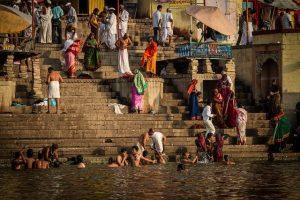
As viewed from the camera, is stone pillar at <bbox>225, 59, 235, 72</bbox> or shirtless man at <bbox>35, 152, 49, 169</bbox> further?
stone pillar at <bbox>225, 59, 235, 72</bbox>

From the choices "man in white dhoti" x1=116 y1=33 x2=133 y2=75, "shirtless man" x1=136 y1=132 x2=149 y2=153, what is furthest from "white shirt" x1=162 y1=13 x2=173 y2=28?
"shirtless man" x1=136 y1=132 x2=149 y2=153

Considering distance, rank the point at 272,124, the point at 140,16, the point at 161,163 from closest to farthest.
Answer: the point at 161,163
the point at 272,124
the point at 140,16

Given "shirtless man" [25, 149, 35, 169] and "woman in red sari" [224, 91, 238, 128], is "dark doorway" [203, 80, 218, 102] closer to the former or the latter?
"woman in red sari" [224, 91, 238, 128]

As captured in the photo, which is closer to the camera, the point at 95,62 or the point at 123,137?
the point at 123,137

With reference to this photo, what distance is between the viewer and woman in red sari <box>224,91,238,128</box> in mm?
33062

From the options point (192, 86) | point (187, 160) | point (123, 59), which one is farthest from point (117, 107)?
point (187, 160)

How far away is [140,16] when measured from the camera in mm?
40750

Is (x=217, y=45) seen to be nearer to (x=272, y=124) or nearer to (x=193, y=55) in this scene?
(x=193, y=55)

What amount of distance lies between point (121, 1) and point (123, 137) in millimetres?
11265

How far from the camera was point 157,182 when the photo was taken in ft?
83.5

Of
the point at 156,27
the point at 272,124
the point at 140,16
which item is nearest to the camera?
the point at 272,124

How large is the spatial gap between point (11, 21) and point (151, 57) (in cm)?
406

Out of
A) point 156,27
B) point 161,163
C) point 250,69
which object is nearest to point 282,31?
point 250,69

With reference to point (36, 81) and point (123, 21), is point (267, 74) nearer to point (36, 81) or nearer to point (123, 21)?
point (123, 21)
